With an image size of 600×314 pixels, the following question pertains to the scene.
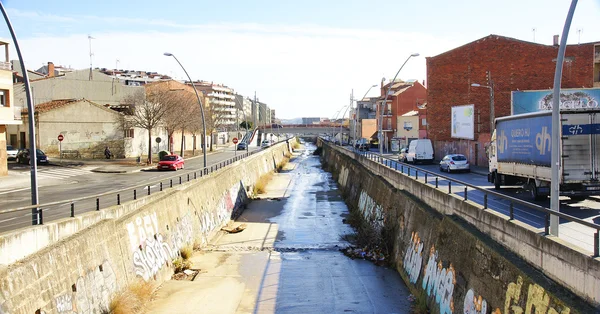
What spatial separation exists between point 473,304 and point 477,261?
101cm

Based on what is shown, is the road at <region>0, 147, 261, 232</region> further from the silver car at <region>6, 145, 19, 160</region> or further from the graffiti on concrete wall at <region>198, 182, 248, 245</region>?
the silver car at <region>6, 145, 19, 160</region>

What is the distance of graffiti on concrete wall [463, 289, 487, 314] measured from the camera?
36.0 feet

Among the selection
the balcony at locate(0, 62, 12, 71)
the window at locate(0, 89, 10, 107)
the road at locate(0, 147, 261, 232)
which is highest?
the balcony at locate(0, 62, 12, 71)

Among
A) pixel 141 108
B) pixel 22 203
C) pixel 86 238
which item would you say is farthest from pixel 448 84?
pixel 86 238

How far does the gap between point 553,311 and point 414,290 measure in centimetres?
872

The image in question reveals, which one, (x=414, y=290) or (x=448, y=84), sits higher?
(x=448, y=84)

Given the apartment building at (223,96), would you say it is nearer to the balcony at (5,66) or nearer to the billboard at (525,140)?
the balcony at (5,66)

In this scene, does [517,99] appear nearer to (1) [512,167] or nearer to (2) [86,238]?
(1) [512,167]

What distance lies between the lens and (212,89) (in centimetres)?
17350

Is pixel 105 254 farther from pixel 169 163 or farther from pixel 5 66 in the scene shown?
pixel 169 163

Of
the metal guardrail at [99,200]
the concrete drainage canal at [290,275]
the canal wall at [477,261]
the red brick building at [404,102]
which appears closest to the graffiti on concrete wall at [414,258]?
the canal wall at [477,261]

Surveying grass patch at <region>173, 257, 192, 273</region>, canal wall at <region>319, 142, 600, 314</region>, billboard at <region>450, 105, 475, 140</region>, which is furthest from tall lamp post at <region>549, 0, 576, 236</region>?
billboard at <region>450, 105, 475, 140</region>

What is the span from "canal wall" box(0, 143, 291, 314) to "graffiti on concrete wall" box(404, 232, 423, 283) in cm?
846

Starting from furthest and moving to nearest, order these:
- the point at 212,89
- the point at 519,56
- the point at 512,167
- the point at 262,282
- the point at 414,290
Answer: the point at 212,89 → the point at 519,56 → the point at 512,167 → the point at 262,282 → the point at 414,290
